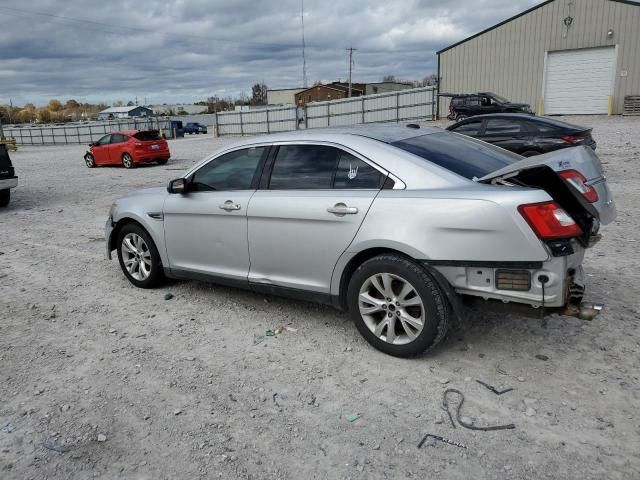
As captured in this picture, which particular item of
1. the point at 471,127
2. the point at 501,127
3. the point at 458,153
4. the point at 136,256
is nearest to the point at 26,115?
the point at 471,127

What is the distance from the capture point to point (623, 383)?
329 cm

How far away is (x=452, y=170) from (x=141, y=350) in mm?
2711

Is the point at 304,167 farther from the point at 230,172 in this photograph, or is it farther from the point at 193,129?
the point at 193,129

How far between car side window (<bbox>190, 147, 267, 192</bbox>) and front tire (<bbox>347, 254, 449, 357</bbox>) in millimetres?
1408

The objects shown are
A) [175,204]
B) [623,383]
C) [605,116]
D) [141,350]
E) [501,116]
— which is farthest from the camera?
[605,116]

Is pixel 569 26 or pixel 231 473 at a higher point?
pixel 569 26

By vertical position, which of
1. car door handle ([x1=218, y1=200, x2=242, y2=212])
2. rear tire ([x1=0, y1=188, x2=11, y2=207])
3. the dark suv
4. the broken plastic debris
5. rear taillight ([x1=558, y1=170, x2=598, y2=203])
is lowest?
the broken plastic debris

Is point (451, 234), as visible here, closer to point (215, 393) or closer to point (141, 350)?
point (215, 393)

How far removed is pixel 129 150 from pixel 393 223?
18582mm

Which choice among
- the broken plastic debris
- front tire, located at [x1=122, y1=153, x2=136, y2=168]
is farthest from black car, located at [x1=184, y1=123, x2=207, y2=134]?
the broken plastic debris

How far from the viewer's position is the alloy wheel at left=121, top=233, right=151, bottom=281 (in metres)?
5.39

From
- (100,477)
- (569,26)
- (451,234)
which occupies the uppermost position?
(569,26)

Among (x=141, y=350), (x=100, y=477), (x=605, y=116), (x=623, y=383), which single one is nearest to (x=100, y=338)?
(x=141, y=350)

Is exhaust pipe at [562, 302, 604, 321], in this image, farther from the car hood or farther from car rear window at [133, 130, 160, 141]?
car rear window at [133, 130, 160, 141]
